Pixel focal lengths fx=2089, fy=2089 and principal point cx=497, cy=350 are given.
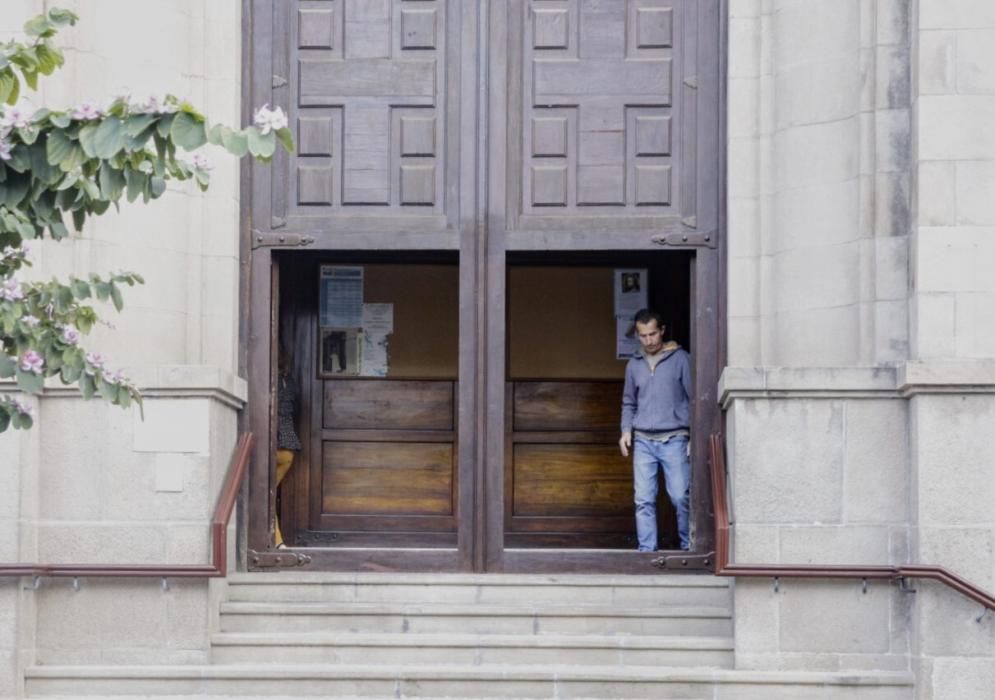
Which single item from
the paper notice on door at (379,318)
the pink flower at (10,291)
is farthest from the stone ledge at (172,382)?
the paper notice on door at (379,318)

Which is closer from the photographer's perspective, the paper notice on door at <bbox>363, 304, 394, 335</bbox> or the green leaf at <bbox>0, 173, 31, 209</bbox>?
the green leaf at <bbox>0, 173, 31, 209</bbox>

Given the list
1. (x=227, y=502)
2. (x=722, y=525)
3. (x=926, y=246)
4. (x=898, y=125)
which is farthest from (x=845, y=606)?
(x=227, y=502)

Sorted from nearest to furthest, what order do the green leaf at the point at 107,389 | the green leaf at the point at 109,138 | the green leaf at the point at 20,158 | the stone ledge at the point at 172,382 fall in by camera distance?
the green leaf at the point at 109,138, the green leaf at the point at 20,158, the green leaf at the point at 107,389, the stone ledge at the point at 172,382

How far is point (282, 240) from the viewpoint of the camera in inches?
529

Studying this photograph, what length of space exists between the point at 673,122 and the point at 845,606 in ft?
11.2

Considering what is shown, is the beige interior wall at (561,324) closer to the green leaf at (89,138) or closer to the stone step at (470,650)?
the stone step at (470,650)

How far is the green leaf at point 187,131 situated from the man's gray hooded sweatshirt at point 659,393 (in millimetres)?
6791

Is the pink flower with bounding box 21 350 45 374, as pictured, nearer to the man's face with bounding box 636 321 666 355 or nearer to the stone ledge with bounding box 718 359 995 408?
the stone ledge with bounding box 718 359 995 408

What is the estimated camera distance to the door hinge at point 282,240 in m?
13.4

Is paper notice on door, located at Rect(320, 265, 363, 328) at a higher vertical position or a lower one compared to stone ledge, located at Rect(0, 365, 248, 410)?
higher

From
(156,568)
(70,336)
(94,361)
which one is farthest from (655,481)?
(70,336)

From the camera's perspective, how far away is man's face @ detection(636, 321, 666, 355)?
1420 centimetres

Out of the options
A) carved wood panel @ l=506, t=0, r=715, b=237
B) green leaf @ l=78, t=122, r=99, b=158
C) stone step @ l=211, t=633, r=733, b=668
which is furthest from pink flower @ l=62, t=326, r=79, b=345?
carved wood panel @ l=506, t=0, r=715, b=237

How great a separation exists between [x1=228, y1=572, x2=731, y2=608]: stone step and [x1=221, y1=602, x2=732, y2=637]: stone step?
→ 0.15m
